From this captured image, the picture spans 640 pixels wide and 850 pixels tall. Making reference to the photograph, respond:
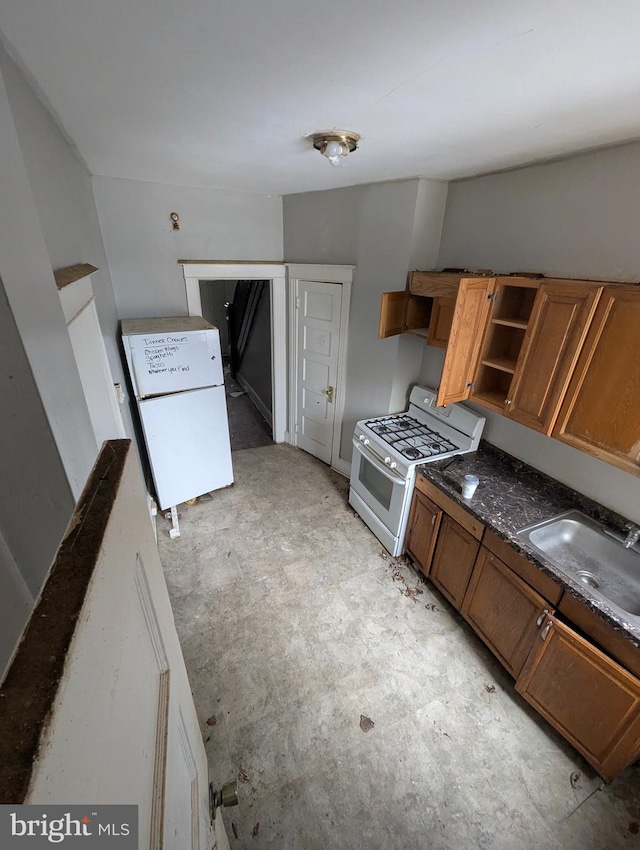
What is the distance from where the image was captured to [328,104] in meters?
1.18

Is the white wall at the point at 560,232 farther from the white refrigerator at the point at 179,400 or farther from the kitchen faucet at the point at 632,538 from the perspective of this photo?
the white refrigerator at the point at 179,400

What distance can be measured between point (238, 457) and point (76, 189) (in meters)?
2.67

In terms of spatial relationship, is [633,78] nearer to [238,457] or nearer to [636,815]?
[636,815]

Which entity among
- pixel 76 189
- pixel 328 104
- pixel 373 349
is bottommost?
pixel 373 349

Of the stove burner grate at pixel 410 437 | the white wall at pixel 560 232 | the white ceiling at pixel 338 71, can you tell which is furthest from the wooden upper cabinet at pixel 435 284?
the stove burner grate at pixel 410 437

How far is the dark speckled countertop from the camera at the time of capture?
4.98 ft

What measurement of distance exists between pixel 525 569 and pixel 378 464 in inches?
43.7

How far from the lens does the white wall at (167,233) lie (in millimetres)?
2650

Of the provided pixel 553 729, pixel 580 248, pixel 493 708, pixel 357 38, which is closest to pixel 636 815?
pixel 553 729

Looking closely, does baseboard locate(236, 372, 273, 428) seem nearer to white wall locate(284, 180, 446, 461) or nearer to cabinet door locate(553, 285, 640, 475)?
white wall locate(284, 180, 446, 461)

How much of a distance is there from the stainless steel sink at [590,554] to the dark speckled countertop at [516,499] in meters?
0.05

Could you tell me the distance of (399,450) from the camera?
247 cm

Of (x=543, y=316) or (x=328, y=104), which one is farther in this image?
(x=543, y=316)

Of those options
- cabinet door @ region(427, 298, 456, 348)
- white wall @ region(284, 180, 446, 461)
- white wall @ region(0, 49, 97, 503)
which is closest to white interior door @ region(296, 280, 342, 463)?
white wall @ region(284, 180, 446, 461)
